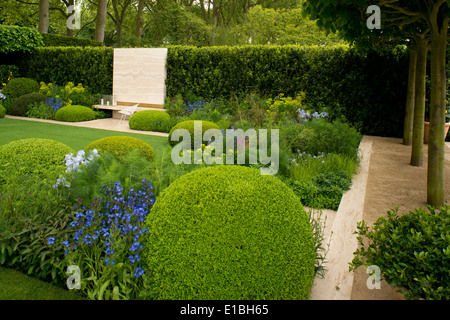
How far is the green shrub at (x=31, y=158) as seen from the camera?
3916 millimetres

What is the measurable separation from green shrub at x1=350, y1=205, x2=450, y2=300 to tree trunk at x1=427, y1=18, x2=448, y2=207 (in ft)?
6.39

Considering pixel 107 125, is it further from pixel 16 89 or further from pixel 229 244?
pixel 229 244

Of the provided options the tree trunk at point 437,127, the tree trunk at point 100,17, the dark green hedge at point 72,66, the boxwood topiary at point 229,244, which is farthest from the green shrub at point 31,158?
the tree trunk at point 100,17

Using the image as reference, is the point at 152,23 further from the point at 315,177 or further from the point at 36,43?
the point at 315,177

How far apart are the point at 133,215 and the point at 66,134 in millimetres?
7363

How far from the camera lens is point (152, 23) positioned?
1124 inches

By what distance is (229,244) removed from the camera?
7.14ft

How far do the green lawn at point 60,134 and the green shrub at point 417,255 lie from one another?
578 cm

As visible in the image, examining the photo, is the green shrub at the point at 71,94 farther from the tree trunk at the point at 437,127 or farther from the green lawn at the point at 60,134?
the tree trunk at the point at 437,127

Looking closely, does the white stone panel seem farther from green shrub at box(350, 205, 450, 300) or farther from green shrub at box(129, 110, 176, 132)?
green shrub at box(350, 205, 450, 300)

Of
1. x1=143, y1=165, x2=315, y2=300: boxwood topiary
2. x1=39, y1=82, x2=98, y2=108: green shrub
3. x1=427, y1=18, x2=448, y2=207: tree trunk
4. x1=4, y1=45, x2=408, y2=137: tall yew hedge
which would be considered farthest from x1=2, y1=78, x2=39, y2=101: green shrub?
x1=427, y1=18, x2=448, y2=207: tree trunk

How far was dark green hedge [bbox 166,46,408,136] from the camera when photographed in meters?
9.92

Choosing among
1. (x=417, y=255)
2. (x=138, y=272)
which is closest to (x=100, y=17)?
(x=138, y=272)

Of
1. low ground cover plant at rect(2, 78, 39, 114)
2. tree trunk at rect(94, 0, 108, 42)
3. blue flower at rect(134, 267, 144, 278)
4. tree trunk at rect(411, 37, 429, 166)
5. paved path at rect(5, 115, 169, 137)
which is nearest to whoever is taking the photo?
blue flower at rect(134, 267, 144, 278)
